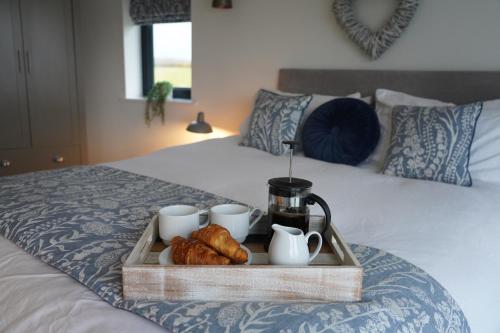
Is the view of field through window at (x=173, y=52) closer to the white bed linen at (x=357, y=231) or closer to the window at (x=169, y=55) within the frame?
the window at (x=169, y=55)

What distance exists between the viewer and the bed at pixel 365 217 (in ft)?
2.62

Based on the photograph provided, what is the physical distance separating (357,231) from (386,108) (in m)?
1.12

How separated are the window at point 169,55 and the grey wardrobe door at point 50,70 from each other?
0.64m

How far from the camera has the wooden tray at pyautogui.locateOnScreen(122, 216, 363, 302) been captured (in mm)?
762

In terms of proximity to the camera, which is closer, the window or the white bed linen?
the white bed linen

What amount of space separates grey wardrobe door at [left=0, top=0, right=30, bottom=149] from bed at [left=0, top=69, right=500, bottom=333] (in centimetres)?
171

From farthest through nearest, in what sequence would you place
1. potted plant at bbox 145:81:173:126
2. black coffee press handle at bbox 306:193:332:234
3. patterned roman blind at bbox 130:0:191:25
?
potted plant at bbox 145:81:173:126
patterned roman blind at bbox 130:0:191:25
black coffee press handle at bbox 306:193:332:234

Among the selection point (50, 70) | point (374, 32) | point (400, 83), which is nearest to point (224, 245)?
point (400, 83)

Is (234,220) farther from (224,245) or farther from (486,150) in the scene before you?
(486,150)

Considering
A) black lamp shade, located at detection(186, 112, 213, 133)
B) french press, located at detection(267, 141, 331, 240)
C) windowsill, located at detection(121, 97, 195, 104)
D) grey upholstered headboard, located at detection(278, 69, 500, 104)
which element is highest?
grey upholstered headboard, located at detection(278, 69, 500, 104)

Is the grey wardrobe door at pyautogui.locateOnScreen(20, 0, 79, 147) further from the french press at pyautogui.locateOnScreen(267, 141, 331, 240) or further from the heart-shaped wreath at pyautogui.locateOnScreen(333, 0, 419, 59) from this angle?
the french press at pyautogui.locateOnScreen(267, 141, 331, 240)

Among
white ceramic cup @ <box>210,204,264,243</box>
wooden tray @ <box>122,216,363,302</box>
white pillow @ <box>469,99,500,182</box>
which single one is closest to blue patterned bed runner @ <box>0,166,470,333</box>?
wooden tray @ <box>122,216,363,302</box>

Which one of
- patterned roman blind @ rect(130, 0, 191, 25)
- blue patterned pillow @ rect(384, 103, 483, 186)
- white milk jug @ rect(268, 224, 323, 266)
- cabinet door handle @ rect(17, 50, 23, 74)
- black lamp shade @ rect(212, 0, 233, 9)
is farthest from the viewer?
patterned roman blind @ rect(130, 0, 191, 25)

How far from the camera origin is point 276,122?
2262 mm
